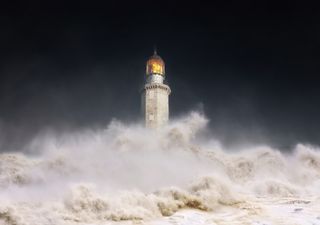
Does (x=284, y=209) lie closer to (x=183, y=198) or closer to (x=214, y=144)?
(x=183, y=198)

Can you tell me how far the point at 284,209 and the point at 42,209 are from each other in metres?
8.99

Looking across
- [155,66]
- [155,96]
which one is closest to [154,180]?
[155,96]

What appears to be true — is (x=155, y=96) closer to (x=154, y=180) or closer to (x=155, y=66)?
(x=155, y=66)

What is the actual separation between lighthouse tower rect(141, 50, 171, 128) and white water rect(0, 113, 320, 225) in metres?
0.95

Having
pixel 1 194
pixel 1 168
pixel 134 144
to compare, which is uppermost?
pixel 134 144

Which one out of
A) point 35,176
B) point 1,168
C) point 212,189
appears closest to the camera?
point 212,189

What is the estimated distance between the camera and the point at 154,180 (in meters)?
19.0

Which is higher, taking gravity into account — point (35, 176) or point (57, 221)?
point (35, 176)

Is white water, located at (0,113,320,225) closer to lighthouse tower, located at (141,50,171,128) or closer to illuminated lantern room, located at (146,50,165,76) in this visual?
lighthouse tower, located at (141,50,171,128)

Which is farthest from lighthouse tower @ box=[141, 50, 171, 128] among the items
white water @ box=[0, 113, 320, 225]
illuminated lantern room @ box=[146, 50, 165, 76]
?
white water @ box=[0, 113, 320, 225]

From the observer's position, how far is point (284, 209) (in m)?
15.2

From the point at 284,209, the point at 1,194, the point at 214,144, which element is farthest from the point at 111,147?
the point at 284,209

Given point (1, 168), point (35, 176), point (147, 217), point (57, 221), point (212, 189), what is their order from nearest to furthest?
1. point (57, 221)
2. point (147, 217)
3. point (212, 189)
4. point (35, 176)
5. point (1, 168)

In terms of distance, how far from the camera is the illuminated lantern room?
102 feet
